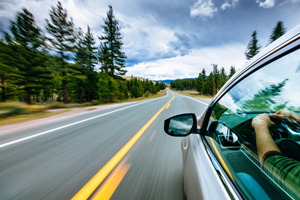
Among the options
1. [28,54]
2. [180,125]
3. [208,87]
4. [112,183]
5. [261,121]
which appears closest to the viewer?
[261,121]

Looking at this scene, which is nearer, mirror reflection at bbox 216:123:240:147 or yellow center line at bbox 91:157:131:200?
mirror reflection at bbox 216:123:240:147

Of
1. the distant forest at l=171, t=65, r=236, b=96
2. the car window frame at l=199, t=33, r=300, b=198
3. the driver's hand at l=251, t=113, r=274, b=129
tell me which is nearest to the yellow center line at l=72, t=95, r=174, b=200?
the car window frame at l=199, t=33, r=300, b=198

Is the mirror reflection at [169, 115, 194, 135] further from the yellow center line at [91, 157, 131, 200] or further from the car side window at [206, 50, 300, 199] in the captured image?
the yellow center line at [91, 157, 131, 200]

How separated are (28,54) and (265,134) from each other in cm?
2961

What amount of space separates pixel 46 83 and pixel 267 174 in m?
30.0

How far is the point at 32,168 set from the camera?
2.17m

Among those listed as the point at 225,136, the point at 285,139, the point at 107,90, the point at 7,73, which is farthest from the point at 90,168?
the point at 7,73

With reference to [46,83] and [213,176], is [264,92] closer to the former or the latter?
[213,176]

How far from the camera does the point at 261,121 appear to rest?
1.00 meters

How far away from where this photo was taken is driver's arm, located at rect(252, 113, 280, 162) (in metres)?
0.79

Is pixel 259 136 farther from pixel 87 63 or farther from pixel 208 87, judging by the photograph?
pixel 208 87

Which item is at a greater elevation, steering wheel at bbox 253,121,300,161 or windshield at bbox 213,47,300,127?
windshield at bbox 213,47,300,127

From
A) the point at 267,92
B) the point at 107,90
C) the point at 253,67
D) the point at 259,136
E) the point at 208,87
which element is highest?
the point at 208,87

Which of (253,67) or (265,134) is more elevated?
(253,67)
